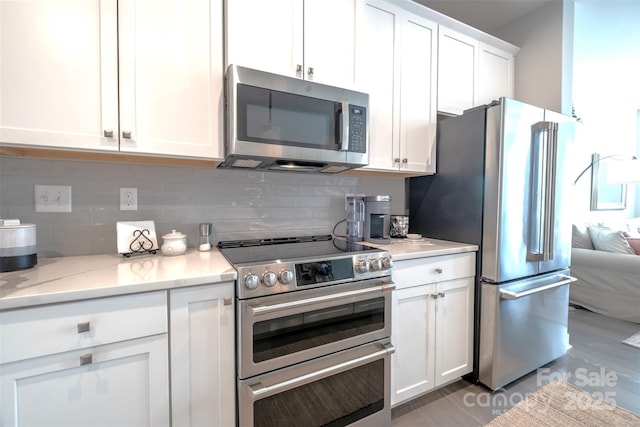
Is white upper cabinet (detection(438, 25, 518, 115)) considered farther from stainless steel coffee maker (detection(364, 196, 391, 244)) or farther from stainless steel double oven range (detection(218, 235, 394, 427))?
stainless steel double oven range (detection(218, 235, 394, 427))

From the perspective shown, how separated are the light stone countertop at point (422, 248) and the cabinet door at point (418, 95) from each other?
1.72ft

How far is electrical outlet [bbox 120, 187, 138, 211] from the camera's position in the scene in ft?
5.01

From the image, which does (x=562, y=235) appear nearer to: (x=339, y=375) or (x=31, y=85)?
(x=339, y=375)

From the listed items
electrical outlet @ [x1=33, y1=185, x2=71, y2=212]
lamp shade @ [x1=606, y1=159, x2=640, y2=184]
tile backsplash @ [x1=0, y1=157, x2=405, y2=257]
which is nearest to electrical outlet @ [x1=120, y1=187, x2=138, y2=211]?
tile backsplash @ [x1=0, y1=157, x2=405, y2=257]

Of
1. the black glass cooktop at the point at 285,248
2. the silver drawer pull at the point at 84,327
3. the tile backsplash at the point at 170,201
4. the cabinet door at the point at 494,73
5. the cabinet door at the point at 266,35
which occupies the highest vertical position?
the cabinet door at the point at 494,73

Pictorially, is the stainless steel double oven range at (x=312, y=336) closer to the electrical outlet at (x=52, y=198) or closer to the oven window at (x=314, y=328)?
the oven window at (x=314, y=328)

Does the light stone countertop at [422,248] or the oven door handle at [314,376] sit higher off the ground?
the light stone countertop at [422,248]

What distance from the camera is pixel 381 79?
190 centimetres

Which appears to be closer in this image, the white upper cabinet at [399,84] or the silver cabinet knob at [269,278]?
the silver cabinet knob at [269,278]

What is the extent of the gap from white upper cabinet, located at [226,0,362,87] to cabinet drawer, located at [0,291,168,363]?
1.16 meters

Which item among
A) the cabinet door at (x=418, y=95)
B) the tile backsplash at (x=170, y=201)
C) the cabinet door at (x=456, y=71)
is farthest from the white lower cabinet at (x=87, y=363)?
the cabinet door at (x=456, y=71)

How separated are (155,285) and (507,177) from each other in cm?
194

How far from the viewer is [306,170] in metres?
1.88

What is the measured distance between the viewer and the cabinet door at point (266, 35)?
1.42 meters
